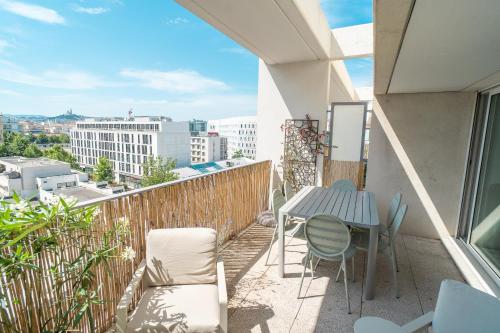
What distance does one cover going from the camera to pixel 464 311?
1.45 m

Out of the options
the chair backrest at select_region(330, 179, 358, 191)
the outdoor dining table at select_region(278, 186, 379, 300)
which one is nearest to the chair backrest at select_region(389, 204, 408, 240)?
the outdoor dining table at select_region(278, 186, 379, 300)

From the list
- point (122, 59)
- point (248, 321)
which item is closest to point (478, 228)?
point (248, 321)

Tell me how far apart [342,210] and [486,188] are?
2038 mm

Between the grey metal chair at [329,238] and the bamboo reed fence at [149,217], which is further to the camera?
the grey metal chair at [329,238]

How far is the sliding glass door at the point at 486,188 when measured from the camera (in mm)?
2868

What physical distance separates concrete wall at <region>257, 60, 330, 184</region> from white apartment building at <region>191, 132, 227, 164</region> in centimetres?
5276

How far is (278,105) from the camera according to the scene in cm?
525

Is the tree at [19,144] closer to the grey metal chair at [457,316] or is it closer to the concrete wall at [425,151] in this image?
the grey metal chair at [457,316]

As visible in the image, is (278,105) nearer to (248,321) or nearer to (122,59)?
(248,321)

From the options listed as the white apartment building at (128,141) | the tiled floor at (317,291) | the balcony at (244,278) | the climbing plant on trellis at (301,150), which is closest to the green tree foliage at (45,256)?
the balcony at (244,278)

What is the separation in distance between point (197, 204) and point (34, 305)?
1778mm

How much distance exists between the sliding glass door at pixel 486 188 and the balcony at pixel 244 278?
1.51 ft

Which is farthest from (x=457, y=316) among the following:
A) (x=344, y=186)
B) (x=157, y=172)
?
(x=157, y=172)

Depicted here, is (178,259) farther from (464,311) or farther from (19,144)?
(19,144)
